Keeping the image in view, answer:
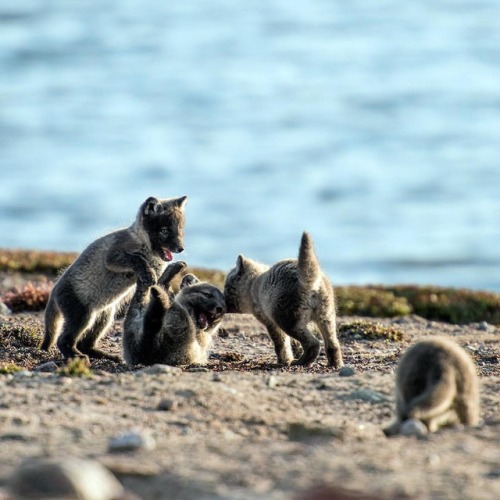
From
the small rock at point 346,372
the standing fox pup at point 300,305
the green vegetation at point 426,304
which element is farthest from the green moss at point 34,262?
the small rock at point 346,372

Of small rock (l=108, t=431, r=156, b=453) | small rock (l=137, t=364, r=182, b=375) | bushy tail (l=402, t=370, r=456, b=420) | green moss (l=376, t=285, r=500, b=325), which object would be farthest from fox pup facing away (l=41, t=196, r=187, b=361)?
green moss (l=376, t=285, r=500, b=325)

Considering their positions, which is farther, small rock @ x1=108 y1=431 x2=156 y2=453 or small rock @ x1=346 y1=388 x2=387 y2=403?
small rock @ x1=346 y1=388 x2=387 y2=403

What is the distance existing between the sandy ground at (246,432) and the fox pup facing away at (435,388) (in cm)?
18

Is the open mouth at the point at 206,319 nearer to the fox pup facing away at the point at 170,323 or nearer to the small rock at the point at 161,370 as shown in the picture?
the fox pup facing away at the point at 170,323

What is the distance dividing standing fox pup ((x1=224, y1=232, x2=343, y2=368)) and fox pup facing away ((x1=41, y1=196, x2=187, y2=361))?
1.16 metres

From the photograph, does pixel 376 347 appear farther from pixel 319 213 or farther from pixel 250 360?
pixel 319 213

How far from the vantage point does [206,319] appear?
13.8 metres

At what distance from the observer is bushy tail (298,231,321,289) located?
12.9 meters

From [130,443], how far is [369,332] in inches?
322

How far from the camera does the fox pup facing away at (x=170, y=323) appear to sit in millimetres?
12711

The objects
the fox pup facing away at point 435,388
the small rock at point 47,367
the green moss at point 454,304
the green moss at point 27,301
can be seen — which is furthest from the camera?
the green moss at point 454,304

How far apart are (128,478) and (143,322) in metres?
5.14

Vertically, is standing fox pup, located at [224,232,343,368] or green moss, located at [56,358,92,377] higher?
standing fox pup, located at [224,232,343,368]

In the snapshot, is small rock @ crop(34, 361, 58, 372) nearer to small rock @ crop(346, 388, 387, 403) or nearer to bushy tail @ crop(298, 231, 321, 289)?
bushy tail @ crop(298, 231, 321, 289)
